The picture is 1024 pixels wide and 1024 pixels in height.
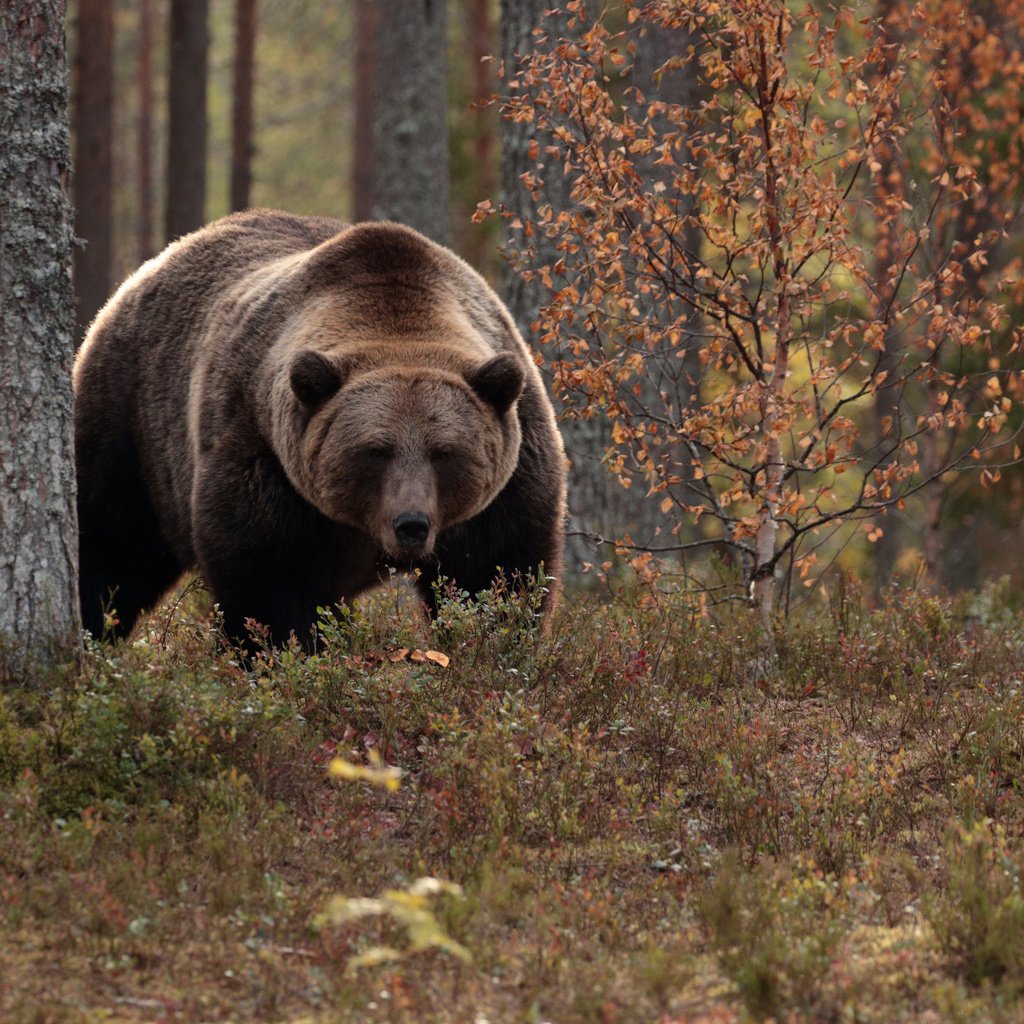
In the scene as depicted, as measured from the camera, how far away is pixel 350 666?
6.09 meters

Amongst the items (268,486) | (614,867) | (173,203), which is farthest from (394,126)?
(614,867)

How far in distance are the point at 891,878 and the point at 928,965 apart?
0.76 meters

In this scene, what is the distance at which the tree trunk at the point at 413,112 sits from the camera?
16.0m

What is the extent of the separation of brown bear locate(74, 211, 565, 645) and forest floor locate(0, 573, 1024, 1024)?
0.52 meters

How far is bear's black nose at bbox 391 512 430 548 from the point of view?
643 centimetres

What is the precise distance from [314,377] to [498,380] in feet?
2.82

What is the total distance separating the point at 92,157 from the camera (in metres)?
19.2

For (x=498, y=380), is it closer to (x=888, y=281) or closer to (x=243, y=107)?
(x=888, y=281)

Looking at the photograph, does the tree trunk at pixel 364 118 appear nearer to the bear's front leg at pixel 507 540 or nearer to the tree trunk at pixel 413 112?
the tree trunk at pixel 413 112

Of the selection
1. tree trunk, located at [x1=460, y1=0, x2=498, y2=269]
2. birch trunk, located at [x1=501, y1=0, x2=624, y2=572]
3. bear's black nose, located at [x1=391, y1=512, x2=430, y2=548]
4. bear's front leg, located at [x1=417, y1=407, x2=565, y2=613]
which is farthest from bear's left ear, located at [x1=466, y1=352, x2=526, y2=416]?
tree trunk, located at [x1=460, y1=0, x2=498, y2=269]

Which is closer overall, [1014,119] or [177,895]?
[177,895]

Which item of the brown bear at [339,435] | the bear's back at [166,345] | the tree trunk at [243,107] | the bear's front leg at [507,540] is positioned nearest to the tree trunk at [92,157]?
the tree trunk at [243,107]

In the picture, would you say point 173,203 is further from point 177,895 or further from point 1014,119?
point 177,895

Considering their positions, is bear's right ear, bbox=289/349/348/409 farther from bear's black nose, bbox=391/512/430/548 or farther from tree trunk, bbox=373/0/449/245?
tree trunk, bbox=373/0/449/245
